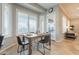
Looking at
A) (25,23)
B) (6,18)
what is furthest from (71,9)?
(6,18)

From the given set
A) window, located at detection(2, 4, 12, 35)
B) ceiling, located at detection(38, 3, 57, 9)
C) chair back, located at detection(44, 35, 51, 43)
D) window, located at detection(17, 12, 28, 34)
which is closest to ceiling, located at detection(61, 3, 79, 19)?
ceiling, located at detection(38, 3, 57, 9)

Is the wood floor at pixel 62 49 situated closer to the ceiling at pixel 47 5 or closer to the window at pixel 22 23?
the window at pixel 22 23

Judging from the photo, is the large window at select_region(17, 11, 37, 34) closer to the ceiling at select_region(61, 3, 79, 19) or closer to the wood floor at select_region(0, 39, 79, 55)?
the wood floor at select_region(0, 39, 79, 55)

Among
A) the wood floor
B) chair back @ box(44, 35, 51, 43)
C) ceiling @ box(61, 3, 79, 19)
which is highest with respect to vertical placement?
ceiling @ box(61, 3, 79, 19)

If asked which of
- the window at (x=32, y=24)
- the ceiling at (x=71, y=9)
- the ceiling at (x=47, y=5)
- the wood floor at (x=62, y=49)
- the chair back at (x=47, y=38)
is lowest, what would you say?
the wood floor at (x=62, y=49)

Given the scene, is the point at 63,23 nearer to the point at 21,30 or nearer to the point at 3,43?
the point at 21,30

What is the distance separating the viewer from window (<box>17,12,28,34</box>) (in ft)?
7.41

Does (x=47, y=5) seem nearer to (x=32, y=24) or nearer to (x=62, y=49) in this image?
(x=32, y=24)

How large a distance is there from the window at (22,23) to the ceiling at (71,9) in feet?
2.85

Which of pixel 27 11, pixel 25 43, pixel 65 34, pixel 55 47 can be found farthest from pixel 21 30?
pixel 65 34

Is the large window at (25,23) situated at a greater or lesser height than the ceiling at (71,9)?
lesser

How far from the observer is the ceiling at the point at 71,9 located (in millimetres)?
2215

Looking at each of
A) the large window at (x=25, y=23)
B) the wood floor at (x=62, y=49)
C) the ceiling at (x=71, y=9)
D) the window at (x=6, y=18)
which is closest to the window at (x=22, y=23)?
the large window at (x=25, y=23)

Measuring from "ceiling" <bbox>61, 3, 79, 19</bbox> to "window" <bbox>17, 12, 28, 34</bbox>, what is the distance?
87 cm
